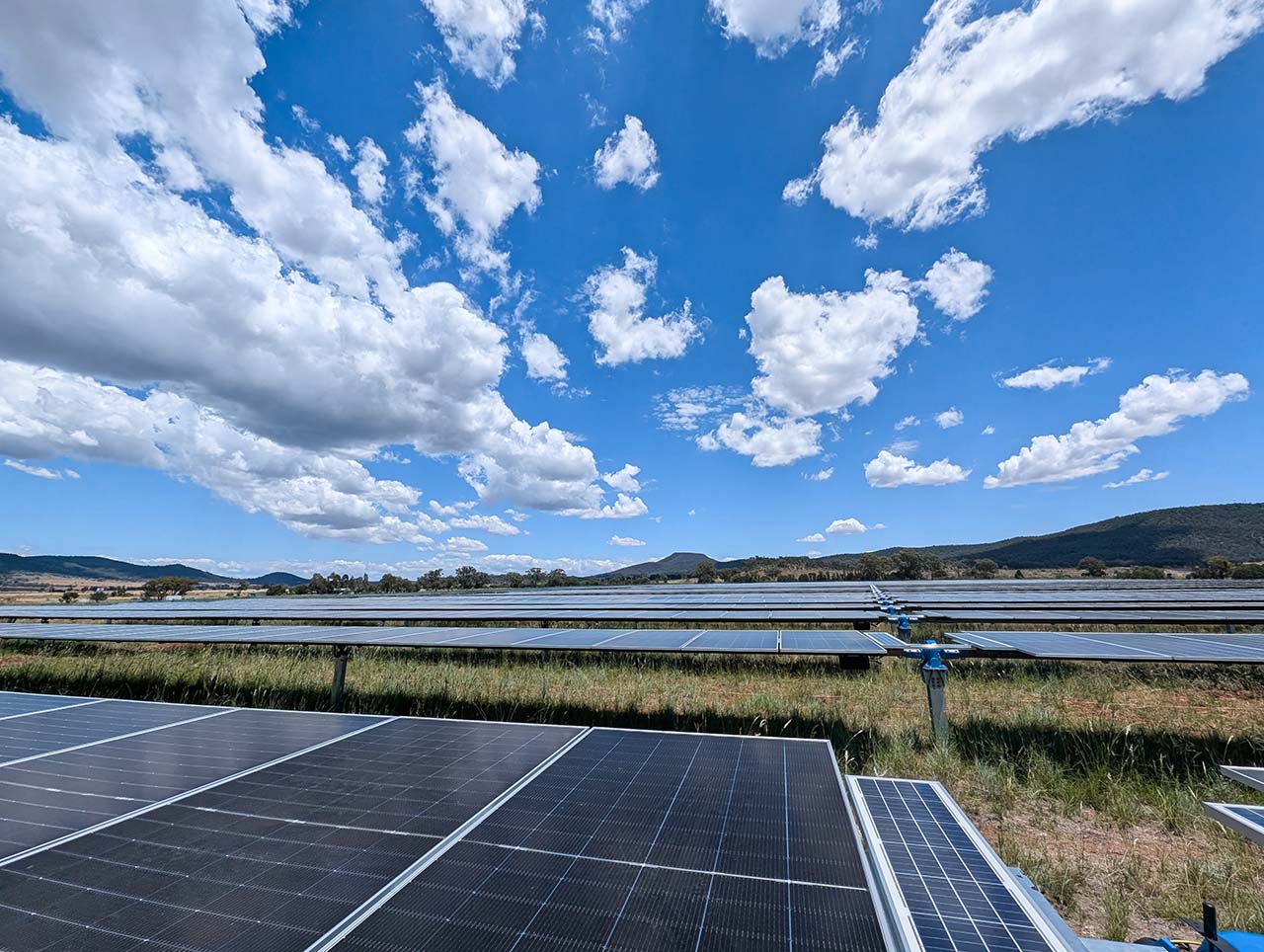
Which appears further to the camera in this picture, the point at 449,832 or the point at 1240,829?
the point at 449,832

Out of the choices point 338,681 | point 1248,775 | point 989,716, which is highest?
point 1248,775

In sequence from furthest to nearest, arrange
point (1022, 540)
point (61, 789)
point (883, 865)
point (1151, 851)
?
point (1022, 540)
point (1151, 851)
point (61, 789)
point (883, 865)

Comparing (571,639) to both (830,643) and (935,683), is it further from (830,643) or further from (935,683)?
(935,683)

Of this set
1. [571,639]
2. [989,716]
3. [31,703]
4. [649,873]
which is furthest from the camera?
[571,639]

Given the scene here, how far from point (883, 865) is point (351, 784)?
11.7 ft

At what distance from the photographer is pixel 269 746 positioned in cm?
463

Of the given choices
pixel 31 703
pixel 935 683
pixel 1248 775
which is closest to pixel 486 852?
pixel 1248 775

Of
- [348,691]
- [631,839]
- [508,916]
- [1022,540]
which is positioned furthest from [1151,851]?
[1022,540]

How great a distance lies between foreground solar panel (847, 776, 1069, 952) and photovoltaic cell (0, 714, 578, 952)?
245cm

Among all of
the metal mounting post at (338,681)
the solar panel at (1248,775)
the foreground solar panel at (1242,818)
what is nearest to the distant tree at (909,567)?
the metal mounting post at (338,681)

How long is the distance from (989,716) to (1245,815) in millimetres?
7152

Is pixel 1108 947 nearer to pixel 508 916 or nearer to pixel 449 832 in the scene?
pixel 508 916

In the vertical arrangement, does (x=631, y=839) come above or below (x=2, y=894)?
below

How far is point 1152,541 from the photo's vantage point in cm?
8062
